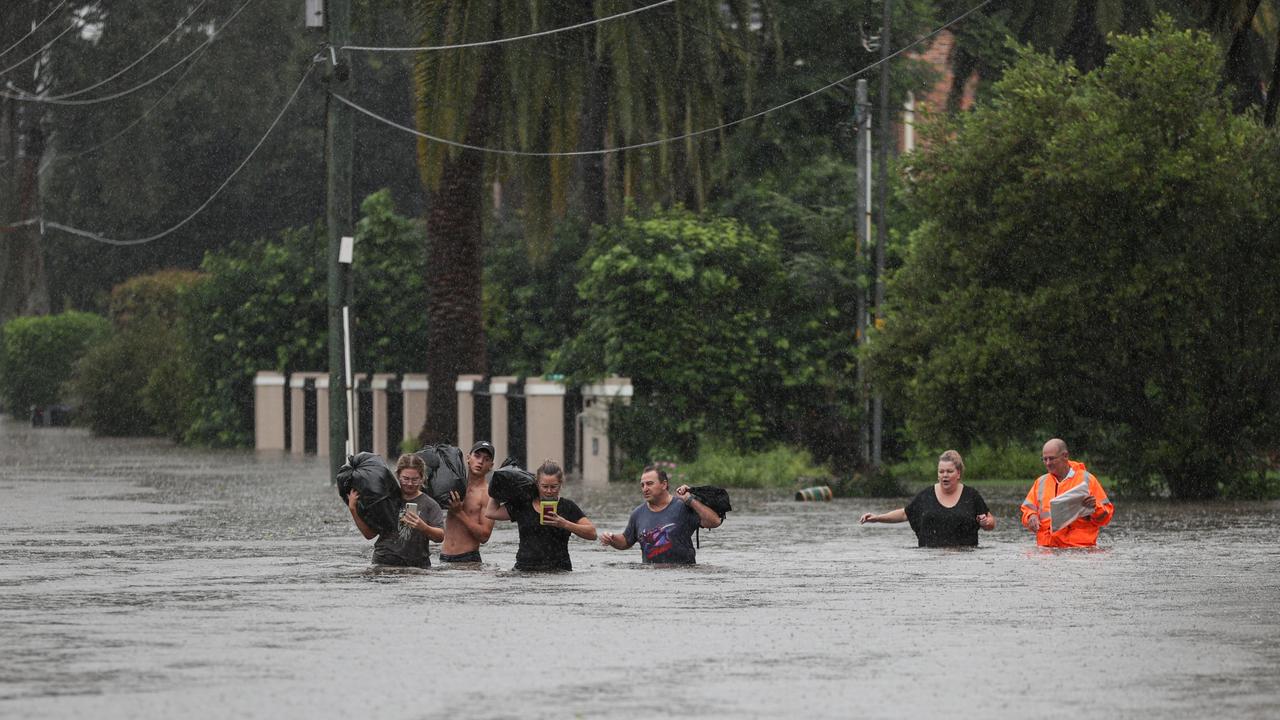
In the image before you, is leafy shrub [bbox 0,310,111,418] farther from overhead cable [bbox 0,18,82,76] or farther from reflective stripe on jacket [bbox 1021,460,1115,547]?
reflective stripe on jacket [bbox 1021,460,1115,547]

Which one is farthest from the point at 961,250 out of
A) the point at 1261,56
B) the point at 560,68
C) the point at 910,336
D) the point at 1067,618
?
the point at 1067,618

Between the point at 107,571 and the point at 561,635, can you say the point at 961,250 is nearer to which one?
the point at 107,571

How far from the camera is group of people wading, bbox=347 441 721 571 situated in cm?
1688

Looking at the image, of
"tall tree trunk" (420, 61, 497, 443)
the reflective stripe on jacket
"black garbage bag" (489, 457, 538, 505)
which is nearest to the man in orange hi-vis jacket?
the reflective stripe on jacket

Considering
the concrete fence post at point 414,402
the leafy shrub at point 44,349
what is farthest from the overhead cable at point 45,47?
the concrete fence post at point 414,402

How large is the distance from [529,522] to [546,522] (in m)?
0.28

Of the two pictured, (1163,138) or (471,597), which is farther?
(1163,138)

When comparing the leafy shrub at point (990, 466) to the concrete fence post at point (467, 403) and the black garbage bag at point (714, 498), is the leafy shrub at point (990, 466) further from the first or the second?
the black garbage bag at point (714, 498)

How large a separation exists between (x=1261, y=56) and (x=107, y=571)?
2489 cm

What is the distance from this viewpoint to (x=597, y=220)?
41906mm

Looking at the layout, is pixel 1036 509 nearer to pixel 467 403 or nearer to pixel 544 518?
pixel 544 518


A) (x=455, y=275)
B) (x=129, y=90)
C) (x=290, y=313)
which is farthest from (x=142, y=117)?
(x=455, y=275)

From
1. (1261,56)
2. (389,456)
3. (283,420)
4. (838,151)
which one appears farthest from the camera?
(283,420)

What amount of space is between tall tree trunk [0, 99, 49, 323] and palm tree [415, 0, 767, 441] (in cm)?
4287
